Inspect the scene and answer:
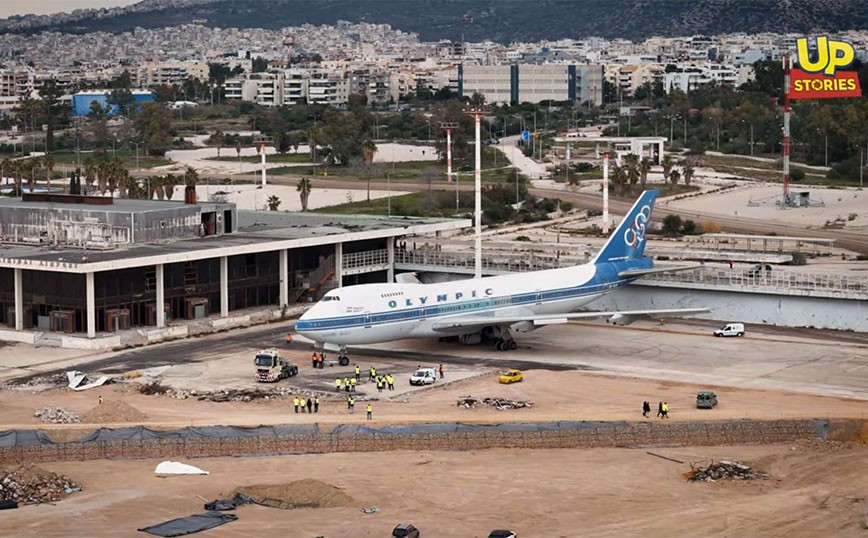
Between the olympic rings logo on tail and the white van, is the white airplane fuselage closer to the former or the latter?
the olympic rings logo on tail

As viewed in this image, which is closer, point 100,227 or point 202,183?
point 100,227

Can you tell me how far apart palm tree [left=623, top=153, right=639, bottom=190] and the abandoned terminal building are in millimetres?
64282

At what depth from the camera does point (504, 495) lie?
58312 mm

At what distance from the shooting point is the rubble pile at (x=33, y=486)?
5766 cm

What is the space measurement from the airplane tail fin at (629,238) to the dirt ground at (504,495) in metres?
31.3

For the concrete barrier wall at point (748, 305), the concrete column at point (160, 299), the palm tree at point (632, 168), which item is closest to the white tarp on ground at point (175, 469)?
the concrete column at point (160, 299)

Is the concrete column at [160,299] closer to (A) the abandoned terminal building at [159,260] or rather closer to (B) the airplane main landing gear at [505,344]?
(A) the abandoned terminal building at [159,260]

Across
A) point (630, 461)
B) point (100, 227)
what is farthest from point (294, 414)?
point (100, 227)

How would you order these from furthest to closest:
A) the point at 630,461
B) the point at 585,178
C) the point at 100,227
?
1. the point at 585,178
2. the point at 100,227
3. the point at 630,461

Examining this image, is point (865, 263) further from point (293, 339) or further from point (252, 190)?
point (252, 190)

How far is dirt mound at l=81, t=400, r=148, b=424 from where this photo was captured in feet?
224

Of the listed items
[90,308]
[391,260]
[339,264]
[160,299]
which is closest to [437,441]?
[90,308]

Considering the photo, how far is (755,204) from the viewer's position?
6565 inches

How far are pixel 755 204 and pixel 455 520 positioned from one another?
389 ft
